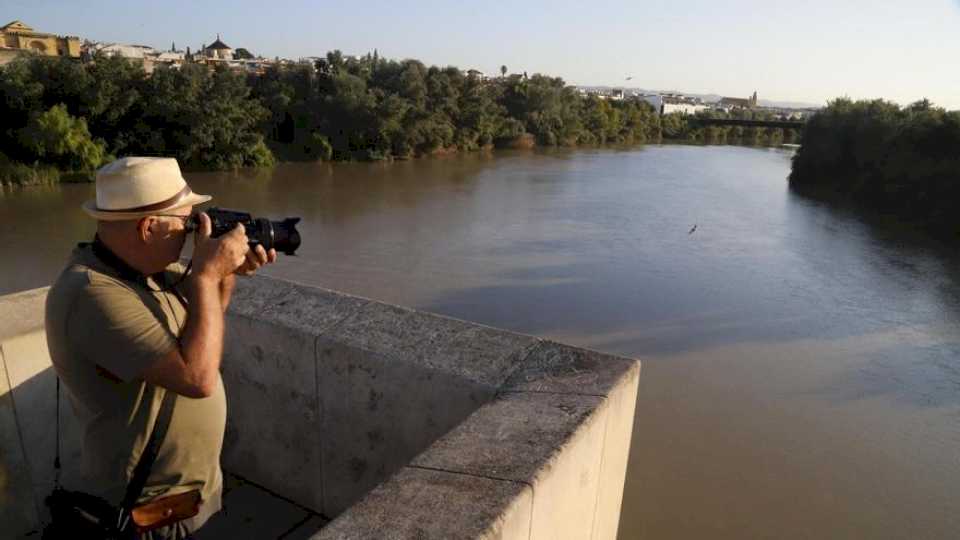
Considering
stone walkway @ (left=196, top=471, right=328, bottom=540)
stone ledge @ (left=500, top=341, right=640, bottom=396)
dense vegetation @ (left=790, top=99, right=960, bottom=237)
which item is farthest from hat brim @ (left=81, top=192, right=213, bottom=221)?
dense vegetation @ (left=790, top=99, right=960, bottom=237)

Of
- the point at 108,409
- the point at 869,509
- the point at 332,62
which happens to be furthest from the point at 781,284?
the point at 332,62

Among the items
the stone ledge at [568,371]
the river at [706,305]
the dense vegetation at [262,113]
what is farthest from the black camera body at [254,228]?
the dense vegetation at [262,113]

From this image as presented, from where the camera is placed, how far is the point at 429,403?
1612 millimetres

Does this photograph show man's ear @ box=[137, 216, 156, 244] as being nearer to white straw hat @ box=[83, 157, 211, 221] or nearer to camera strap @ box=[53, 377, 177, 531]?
white straw hat @ box=[83, 157, 211, 221]

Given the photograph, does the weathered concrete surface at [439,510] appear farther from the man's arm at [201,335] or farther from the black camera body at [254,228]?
the black camera body at [254,228]

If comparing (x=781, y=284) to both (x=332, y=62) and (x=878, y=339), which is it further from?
(x=332, y=62)

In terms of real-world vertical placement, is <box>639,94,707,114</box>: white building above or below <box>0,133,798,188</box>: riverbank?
above

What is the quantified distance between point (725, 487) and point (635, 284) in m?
6.24

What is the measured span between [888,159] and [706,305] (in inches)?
692

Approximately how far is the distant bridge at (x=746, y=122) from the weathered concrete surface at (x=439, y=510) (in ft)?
168

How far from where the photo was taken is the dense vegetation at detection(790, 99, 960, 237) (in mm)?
20141

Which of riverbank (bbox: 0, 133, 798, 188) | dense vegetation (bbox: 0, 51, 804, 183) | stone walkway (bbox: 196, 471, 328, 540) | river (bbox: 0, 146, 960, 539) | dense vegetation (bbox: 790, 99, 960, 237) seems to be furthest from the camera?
dense vegetation (bbox: 790, 99, 960, 237)

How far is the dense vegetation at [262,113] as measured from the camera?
1848 centimetres

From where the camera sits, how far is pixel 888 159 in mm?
23594
